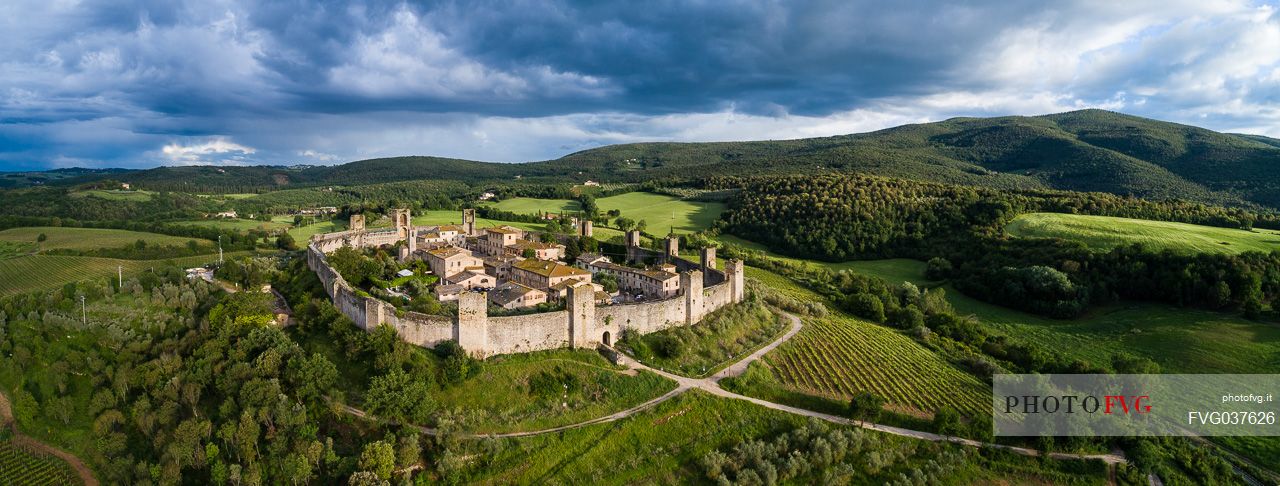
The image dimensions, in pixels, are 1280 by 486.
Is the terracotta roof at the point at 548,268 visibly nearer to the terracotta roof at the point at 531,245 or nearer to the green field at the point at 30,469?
the terracotta roof at the point at 531,245

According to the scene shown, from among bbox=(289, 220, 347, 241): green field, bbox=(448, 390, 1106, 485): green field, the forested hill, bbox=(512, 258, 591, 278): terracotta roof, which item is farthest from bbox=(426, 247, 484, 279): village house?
the forested hill

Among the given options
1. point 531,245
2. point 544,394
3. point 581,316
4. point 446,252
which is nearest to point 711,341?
point 581,316

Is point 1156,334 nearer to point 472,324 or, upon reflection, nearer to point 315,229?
point 472,324

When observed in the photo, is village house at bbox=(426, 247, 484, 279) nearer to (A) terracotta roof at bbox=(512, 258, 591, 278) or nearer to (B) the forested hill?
(A) terracotta roof at bbox=(512, 258, 591, 278)

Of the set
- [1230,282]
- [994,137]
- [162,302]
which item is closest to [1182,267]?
[1230,282]

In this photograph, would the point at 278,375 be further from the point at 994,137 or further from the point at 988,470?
the point at 994,137

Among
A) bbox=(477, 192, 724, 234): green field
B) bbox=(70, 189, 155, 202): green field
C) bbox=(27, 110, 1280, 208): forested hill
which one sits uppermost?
bbox=(27, 110, 1280, 208): forested hill
